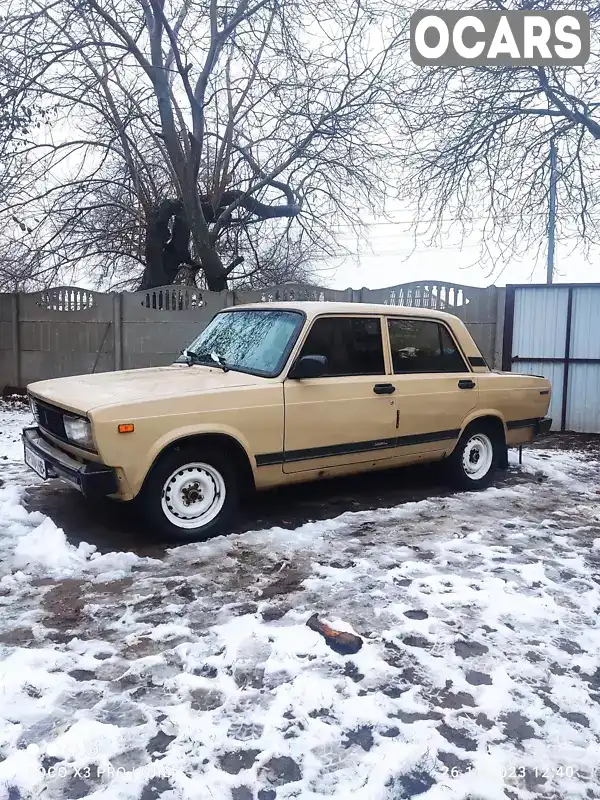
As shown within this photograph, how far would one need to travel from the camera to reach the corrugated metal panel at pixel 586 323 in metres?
8.92

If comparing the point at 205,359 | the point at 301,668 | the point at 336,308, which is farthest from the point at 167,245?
the point at 301,668

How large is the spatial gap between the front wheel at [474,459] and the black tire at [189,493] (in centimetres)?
235

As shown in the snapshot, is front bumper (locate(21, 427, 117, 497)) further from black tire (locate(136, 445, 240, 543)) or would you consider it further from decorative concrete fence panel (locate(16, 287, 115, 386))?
decorative concrete fence panel (locate(16, 287, 115, 386))

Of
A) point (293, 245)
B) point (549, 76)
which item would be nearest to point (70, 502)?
point (549, 76)

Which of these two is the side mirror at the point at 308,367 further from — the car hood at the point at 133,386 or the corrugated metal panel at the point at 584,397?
the corrugated metal panel at the point at 584,397

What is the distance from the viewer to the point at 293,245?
53.4 ft

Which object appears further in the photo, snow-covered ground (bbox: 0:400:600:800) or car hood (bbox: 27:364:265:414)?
car hood (bbox: 27:364:265:414)

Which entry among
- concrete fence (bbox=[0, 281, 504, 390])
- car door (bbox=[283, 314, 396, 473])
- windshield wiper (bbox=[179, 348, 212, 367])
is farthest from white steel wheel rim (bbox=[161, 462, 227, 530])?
concrete fence (bbox=[0, 281, 504, 390])

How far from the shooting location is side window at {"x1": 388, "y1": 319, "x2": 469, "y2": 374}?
5.57 meters

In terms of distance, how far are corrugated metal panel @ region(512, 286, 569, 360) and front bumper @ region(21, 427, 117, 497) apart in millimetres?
6870

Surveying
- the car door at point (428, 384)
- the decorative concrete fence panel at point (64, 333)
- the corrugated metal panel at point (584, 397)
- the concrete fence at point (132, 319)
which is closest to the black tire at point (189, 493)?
the car door at point (428, 384)

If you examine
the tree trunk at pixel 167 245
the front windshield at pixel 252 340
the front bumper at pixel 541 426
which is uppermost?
the tree trunk at pixel 167 245

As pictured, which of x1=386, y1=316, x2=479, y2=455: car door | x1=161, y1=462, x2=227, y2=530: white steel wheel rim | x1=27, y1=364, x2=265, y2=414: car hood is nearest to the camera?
x1=27, y1=364, x2=265, y2=414: car hood

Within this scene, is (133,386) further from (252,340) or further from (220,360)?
(252,340)
